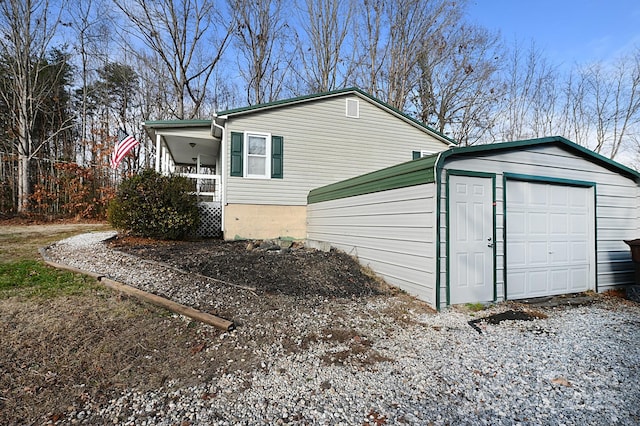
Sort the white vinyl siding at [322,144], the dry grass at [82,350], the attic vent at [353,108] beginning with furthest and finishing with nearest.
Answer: the attic vent at [353,108], the white vinyl siding at [322,144], the dry grass at [82,350]

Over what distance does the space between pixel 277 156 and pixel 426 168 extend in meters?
6.11

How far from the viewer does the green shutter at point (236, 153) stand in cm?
960

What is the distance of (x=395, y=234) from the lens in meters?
5.58

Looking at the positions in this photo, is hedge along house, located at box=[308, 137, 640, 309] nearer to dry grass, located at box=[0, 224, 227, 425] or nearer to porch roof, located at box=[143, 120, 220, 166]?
dry grass, located at box=[0, 224, 227, 425]

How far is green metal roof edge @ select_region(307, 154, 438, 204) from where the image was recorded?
477cm

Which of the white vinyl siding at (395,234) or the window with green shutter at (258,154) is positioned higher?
the window with green shutter at (258,154)

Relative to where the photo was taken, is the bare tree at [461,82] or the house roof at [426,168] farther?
the bare tree at [461,82]

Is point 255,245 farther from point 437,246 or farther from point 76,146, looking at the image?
point 76,146

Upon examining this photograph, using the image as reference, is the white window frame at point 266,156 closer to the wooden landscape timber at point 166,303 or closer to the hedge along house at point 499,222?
the hedge along house at point 499,222

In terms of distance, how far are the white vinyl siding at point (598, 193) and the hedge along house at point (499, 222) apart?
0.06 ft

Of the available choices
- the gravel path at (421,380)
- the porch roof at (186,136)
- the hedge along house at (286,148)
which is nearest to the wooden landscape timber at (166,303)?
the gravel path at (421,380)

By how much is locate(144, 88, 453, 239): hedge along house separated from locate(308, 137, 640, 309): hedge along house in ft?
11.8

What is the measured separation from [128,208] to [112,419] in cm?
703

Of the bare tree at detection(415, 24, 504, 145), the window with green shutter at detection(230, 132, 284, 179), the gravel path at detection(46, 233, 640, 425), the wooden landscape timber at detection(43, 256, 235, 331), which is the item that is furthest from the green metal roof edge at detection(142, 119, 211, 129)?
the bare tree at detection(415, 24, 504, 145)
